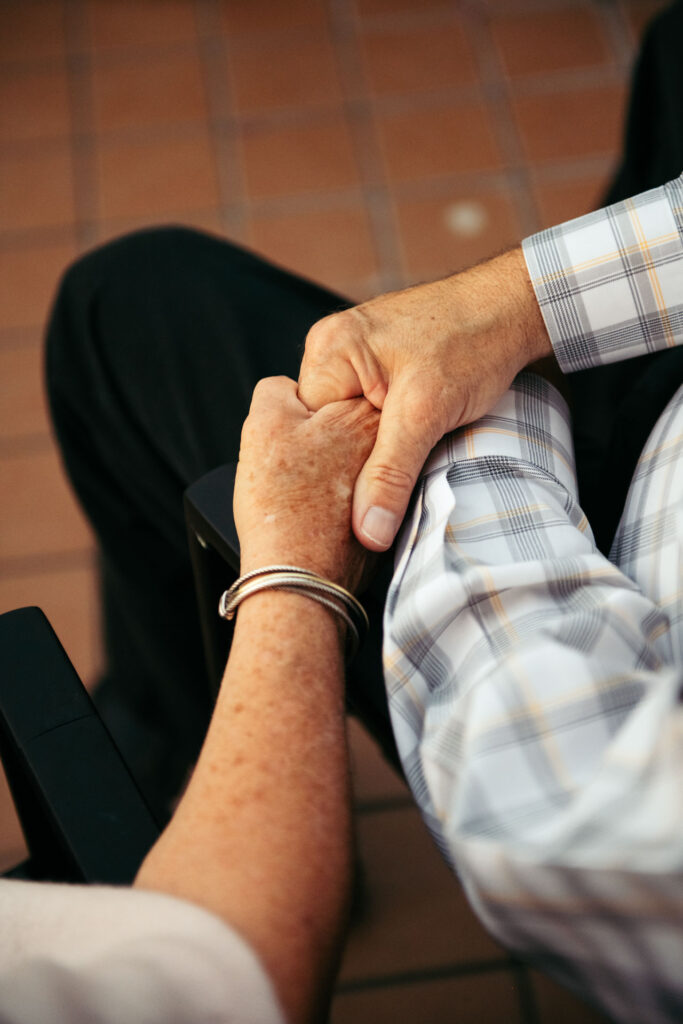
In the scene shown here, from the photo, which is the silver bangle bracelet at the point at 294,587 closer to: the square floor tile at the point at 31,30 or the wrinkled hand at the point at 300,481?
the wrinkled hand at the point at 300,481

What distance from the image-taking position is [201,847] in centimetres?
52

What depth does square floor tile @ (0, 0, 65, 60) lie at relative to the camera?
212 centimetres

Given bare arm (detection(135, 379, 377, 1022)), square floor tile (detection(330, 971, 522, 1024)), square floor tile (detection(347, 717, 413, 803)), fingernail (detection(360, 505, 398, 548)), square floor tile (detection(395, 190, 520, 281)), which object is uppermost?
square floor tile (detection(395, 190, 520, 281))

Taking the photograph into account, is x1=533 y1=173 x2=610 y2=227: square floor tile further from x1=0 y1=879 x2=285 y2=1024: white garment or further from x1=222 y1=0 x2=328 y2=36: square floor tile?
x1=0 y1=879 x2=285 y2=1024: white garment

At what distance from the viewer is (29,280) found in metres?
1.79

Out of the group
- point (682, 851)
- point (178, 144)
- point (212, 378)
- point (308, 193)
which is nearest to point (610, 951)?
point (682, 851)

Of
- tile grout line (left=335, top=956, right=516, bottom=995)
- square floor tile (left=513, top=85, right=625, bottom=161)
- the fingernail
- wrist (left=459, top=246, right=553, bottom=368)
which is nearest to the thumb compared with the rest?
the fingernail

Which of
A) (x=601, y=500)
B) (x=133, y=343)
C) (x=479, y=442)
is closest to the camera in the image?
(x=479, y=442)

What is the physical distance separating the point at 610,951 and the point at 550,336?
1.75 ft

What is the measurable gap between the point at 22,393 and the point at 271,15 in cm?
129

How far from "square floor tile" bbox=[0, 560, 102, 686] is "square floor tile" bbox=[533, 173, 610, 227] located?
4.13 feet

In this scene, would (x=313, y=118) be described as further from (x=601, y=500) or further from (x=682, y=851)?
(x=682, y=851)

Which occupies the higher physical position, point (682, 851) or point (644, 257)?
A: point (644, 257)

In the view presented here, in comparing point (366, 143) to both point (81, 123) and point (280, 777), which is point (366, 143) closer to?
point (81, 123)
